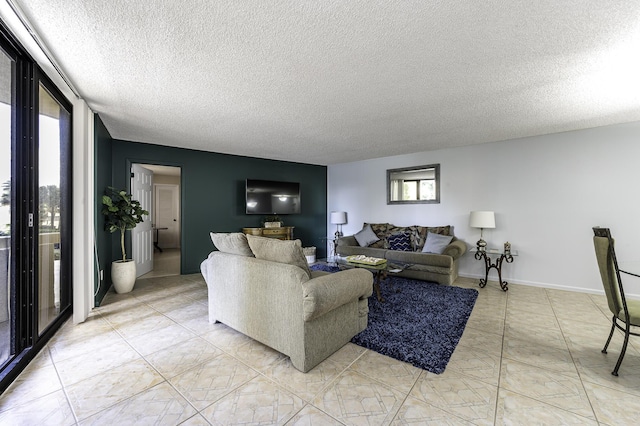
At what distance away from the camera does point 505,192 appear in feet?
14.0

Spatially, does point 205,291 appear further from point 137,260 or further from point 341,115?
point 341,115

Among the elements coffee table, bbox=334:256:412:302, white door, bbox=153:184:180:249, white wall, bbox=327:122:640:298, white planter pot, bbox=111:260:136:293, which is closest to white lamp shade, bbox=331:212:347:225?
white wall, bbox=327:122:640:298

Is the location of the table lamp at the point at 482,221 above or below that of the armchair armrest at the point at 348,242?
above

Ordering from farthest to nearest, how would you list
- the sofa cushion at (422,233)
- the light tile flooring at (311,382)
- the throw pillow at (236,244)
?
1. the sofa cushion at (422,233)
2. the throw pillow at (236,244)
3. the light tile flooring at (311,382)

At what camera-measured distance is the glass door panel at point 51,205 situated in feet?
7.22

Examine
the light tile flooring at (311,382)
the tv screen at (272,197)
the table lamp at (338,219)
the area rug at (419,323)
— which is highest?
the tv screen at (272,197)

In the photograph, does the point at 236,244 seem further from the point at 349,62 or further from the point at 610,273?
the point at 610,273

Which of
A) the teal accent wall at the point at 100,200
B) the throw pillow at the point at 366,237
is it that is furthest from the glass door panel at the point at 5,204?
the throw pillow at the point at 366,237

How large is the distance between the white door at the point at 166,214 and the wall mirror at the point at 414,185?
6378 mm

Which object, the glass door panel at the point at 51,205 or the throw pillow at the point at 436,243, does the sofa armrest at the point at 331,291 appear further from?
the throw pillow at the point at 436,243

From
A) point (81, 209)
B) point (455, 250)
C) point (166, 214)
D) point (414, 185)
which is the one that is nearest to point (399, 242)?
point (455, 250)

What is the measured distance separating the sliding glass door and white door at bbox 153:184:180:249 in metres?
6.01

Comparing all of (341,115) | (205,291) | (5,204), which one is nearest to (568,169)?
Answer: (341,115)

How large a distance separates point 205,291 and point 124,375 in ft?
6.41
